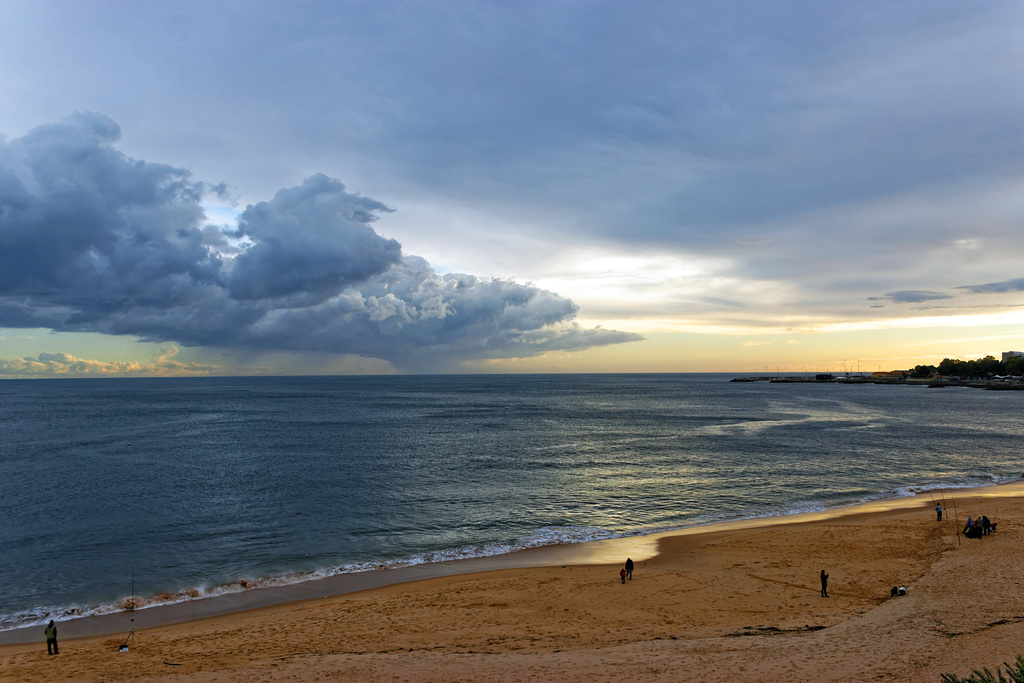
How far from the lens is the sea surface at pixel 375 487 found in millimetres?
28609

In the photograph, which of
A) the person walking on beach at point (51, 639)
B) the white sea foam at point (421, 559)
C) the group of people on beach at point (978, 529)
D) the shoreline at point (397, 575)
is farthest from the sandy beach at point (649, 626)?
the white sea foam at point (421, 559)

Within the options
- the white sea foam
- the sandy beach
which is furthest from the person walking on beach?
the white sea foam

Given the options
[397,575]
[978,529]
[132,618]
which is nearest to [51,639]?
[132,618]

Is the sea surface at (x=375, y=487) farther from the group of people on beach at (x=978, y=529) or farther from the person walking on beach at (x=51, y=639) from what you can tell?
the group of people on beach at (x=978, y=529)

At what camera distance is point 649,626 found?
19969 mm

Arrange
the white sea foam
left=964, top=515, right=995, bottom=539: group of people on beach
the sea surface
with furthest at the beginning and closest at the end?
left=964, top=515, right=995, bottom=539: group of people on beach, the sea surface, the white sea foam

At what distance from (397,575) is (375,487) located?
19.4m

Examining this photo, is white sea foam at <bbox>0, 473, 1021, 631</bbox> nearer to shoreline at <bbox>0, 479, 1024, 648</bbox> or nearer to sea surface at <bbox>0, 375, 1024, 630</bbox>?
sea surface at <bbox>0, 375, 1024, 630</bbox>

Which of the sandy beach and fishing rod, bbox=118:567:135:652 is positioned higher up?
the sandy beach

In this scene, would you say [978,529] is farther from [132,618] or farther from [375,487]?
[132,618]

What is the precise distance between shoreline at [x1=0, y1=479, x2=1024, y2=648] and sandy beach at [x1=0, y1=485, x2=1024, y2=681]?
62 cm

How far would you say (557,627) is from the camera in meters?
20.0

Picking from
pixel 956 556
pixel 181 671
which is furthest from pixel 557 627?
pixel 956 556

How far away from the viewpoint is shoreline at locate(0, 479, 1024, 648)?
862 inches
